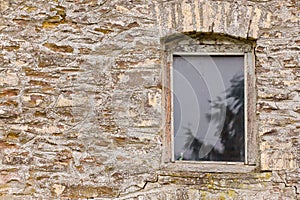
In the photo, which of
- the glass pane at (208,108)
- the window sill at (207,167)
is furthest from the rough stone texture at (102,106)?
the glass pane at (208,108)

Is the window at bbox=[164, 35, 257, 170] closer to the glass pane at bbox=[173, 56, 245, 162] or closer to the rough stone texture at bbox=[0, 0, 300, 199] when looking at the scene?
the glass pane at bbox=[173, 56, 245, 162]

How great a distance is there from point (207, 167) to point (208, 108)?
1.52 ft

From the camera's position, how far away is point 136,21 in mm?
2953

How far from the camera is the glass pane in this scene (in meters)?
3.04

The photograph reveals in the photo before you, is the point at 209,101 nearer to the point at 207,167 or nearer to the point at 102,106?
the point at 207,167

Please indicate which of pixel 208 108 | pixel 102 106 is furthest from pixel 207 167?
pixel 102 106

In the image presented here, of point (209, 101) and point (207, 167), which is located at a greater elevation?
point (209, 101)

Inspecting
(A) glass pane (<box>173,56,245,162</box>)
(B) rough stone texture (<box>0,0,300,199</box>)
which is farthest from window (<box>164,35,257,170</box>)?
(B) rough stone texture (<box>0,0,300,199</box>)

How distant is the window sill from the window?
0.08 ft

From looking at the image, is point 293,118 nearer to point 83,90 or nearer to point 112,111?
point 112,111

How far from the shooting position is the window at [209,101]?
3.01 m

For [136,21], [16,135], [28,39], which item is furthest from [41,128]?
[136,21]

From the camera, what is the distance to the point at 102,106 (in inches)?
A: 118

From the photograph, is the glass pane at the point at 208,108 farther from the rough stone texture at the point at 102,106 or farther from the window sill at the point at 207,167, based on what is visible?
the rough stone texture at the point at 102,106
